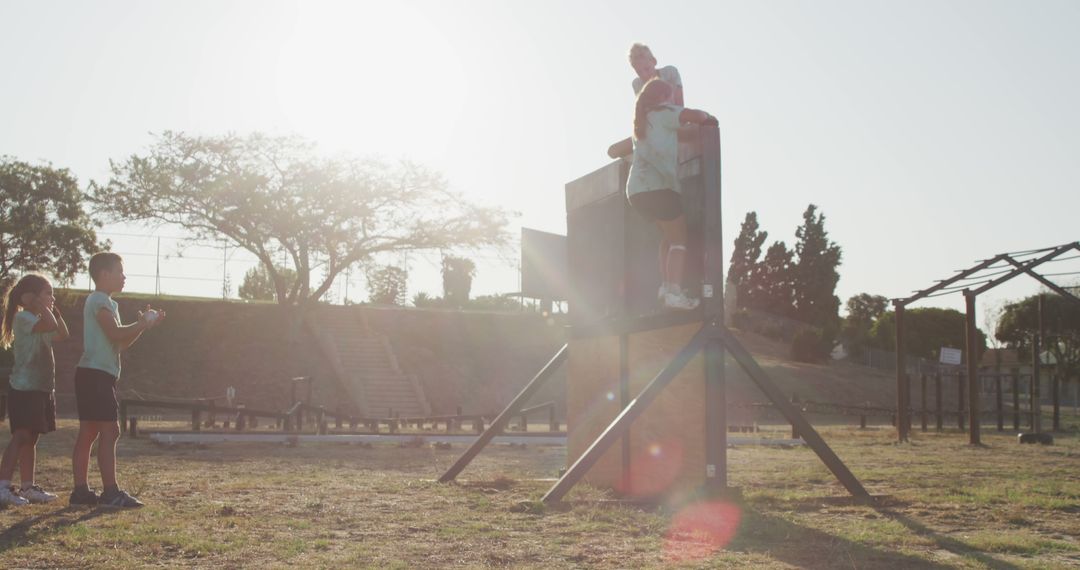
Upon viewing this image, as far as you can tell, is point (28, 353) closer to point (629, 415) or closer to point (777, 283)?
point (629, 415)

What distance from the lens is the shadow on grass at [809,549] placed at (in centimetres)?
405

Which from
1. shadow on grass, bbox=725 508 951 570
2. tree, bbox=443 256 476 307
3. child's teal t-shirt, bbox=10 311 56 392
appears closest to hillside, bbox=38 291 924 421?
tree, bbox=443 256 476 307

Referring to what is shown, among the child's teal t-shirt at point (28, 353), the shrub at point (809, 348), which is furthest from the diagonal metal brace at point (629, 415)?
the shrub at point (809, 348)

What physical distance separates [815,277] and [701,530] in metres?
62.1

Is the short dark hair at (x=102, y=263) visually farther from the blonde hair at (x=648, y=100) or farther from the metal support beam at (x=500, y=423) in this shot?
the blonde hair at (x=648, y=100)

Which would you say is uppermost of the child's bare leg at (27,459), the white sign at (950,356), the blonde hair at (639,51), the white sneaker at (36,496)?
the blonde hair at (639,51)

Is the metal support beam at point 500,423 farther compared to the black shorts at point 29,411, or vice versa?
the metal support beam at point 500,423

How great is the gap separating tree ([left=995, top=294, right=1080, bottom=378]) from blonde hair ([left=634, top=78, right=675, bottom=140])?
4918 centimetres

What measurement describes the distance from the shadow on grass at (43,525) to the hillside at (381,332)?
25012mm

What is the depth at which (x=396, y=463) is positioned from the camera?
11172 millimetres

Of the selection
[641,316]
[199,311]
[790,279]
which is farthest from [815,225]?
[641,316]

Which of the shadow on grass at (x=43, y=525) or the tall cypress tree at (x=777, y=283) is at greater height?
the tall cypress tree at (x=777, y=283)

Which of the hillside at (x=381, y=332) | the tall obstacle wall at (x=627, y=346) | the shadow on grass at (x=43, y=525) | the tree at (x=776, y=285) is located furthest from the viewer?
the tree at (x=776, y=285)

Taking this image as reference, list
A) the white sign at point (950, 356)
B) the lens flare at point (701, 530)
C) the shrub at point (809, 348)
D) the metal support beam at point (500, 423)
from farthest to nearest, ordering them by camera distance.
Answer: the shrub at point (809, 348)
the white sign at point (950, 356)
the metal support beam at point (500, 423)
the lens flare at point (701, 530)
